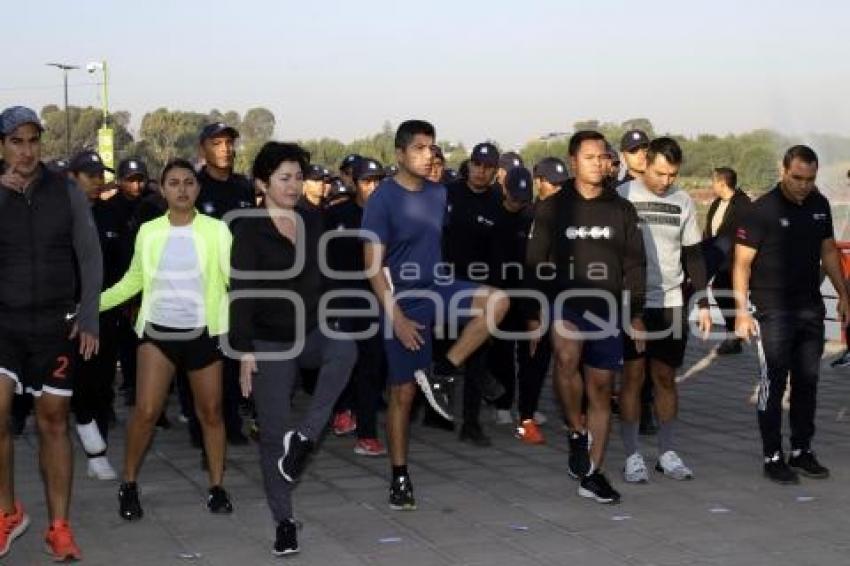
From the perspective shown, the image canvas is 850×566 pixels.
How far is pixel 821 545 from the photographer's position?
572 cm

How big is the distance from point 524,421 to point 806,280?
2339mm

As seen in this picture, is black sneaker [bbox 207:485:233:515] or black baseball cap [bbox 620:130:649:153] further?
black baseball cap [bbox 620:130:649:153]

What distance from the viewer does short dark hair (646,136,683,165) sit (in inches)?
279

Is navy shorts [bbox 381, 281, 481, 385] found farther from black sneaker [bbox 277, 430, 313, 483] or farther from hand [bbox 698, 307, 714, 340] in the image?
hand [bbox 698, 307, 714, 340]

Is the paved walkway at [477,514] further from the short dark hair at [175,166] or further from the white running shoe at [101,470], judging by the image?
the short dark hair at [175,166]

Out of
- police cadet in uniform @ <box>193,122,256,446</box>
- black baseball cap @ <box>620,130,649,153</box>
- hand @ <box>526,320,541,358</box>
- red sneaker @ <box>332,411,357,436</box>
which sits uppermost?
black baseball cap @ <box>620,130,649,153</box>

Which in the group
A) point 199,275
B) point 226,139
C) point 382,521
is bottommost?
point 382,521

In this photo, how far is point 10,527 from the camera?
18.5 ft

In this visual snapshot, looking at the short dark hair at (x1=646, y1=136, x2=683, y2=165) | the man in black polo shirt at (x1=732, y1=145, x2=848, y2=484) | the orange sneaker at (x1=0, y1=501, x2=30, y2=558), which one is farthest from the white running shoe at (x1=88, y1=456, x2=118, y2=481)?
the man in black polo shirt at (x1=732, y1=145, x2=848, y2=484)

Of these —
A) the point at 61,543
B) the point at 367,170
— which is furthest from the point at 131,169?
the point at 61,543

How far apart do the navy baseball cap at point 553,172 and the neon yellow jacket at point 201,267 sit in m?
3.20

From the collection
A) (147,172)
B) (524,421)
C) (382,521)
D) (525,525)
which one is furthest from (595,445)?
(147,172)

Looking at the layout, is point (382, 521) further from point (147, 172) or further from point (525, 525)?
point (147, 172)

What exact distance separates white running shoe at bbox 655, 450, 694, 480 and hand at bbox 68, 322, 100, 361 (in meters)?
3.52
